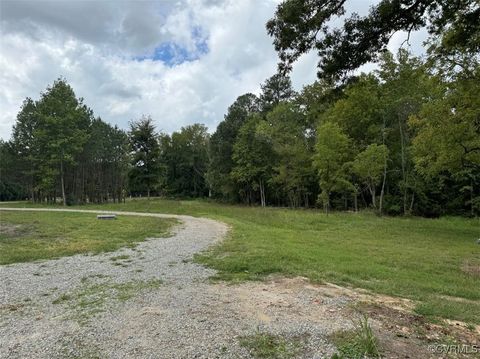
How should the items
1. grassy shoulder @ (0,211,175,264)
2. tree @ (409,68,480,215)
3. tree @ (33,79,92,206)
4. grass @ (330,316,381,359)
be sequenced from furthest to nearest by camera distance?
tree @ (33,79,92,206) → tree @ (409,68,480,215) → grassy shoulder @ (0,211,175,264) → grass @ (330,316,381,359)

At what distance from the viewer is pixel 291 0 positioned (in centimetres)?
685

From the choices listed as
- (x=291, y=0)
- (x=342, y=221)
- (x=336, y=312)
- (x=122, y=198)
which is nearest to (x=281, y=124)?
(x=342, y=221)

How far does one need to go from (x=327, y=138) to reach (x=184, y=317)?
2549 cm

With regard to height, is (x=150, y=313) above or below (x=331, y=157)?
below

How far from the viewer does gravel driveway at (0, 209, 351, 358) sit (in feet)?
13.1

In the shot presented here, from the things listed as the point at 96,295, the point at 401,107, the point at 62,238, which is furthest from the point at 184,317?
the point at 401,107

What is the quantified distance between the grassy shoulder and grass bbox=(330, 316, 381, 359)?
8.54 m

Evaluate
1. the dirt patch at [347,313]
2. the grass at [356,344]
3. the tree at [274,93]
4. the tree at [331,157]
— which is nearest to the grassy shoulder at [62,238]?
the dirt patch at [347,313]

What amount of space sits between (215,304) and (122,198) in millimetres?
55111

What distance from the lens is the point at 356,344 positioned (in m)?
3.85

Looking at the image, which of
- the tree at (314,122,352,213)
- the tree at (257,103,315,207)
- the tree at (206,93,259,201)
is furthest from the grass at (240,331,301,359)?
the tree at (206,93,259,201)

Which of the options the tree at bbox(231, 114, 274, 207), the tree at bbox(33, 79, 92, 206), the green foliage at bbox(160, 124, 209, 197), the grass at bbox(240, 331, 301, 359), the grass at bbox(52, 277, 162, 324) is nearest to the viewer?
the grass at bbox(240, 331, 301, 359)

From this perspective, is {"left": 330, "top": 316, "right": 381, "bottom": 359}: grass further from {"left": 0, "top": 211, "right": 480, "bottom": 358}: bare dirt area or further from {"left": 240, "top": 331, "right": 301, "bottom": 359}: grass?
{"left": 240, "top": 331, "right": 301, "bottom": 359}: grass

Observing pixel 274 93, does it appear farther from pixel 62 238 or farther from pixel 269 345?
pixel 269 345
